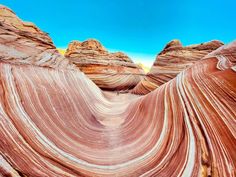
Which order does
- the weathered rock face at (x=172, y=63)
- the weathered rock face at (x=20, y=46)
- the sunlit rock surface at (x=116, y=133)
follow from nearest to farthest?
the sunlit rock surface at (x=116, y=133) → the weathered rock face at (x=20, y=46) → the weathered rock face at (x=172, y=63)

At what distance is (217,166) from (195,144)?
36cm

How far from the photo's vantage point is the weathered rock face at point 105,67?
37.5ft

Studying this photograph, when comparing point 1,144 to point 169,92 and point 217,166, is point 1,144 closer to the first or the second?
point 217,166

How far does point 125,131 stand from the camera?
3.00m

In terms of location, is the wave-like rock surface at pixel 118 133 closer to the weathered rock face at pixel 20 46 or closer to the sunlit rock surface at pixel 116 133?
the sunlit rock surface at pixel 116 133

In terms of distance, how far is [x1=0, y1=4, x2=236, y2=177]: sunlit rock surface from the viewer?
1.71 m

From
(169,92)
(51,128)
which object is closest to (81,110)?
(51,128)

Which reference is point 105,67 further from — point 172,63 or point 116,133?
point 116,133

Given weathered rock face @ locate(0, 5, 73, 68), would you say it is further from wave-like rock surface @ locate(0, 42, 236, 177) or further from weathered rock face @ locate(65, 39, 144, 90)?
weathered rock face @ locate(65, 39, 144, 90)

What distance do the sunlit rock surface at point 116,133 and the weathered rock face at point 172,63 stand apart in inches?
239

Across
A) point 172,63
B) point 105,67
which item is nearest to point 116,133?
point 172,63

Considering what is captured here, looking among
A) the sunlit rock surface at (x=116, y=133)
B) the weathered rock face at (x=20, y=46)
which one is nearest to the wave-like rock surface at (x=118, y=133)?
the sunlit rock surface at (x=116, y=133)

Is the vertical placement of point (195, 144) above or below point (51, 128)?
below

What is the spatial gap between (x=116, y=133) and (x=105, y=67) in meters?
9.32
